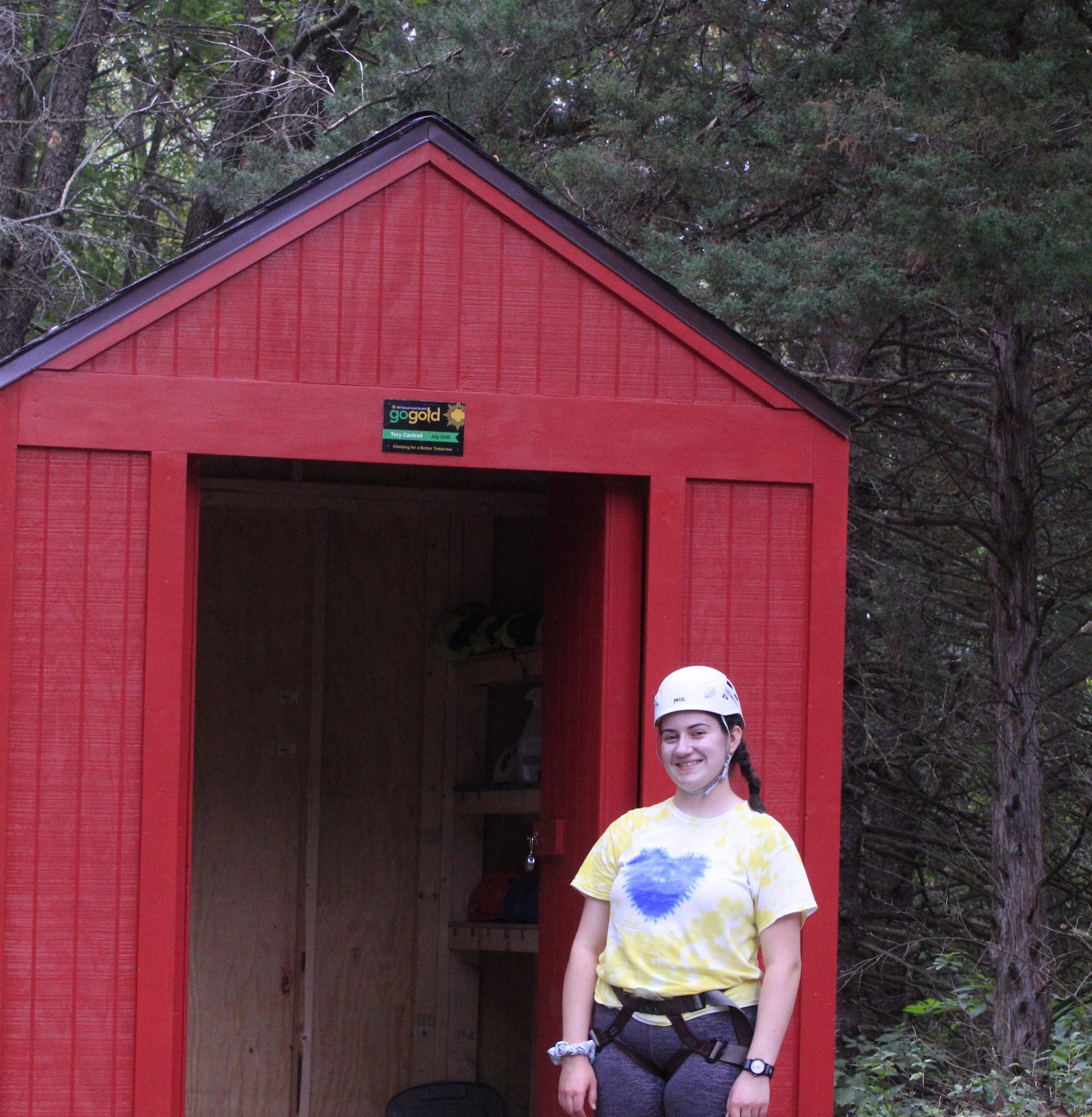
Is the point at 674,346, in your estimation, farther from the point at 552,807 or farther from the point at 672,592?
the point at 552,807

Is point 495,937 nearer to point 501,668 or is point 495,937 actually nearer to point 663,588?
point 501,668

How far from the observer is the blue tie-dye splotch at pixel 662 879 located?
252 cm

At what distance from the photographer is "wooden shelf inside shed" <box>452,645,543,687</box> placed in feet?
16.2

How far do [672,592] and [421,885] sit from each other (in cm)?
212

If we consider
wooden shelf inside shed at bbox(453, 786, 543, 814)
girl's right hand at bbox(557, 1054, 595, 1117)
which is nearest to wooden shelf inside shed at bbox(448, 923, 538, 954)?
wooden shelf inside shed at bbox(453, 786, 543, 814)

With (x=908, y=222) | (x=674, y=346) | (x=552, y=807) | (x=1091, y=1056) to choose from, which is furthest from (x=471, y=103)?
(x=1091, y=1056)

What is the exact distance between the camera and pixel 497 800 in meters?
5.08

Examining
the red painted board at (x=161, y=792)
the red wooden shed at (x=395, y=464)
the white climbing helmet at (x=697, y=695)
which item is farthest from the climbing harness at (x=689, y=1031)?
the red painted board at (x=161, y=792)

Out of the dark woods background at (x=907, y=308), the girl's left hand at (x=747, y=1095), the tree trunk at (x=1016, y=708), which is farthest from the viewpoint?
the tree trunk at (x=1016, y=708)

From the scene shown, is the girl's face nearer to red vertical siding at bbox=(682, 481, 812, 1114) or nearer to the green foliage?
red vertical siding at bbox=(682, 481, 812, 1114)

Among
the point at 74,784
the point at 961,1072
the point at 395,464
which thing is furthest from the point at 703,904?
the point at 961,1072

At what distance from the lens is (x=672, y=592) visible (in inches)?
151

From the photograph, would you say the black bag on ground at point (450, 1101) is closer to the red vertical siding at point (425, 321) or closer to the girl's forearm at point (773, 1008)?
the red vertical siding at point (425, 321)

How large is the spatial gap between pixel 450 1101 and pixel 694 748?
320 cm
